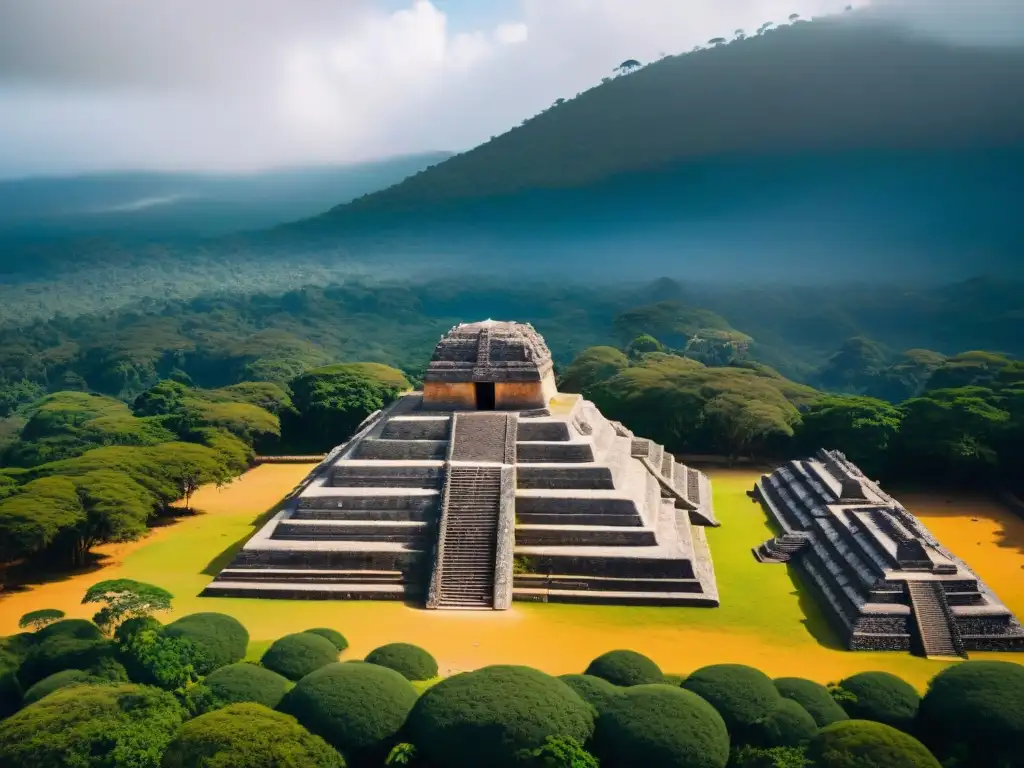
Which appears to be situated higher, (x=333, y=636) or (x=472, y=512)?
(x=472, y=512)

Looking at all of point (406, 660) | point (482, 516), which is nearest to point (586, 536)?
point (482, 516)

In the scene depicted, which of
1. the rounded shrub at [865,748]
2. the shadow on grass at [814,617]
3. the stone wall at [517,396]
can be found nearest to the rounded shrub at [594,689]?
the rounded shrub at [865,748]

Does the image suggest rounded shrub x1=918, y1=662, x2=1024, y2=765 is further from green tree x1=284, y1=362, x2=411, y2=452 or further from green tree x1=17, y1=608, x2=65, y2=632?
green tree x1=284, y1=362, x2=411, y2=452

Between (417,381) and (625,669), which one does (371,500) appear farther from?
(417,381)

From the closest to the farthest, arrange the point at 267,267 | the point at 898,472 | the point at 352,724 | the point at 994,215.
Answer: the point at 352,724
the point at 898,472
the point at 994,215
the point at 267,267

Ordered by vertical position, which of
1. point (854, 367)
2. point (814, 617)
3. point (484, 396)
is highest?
point (484, 396)

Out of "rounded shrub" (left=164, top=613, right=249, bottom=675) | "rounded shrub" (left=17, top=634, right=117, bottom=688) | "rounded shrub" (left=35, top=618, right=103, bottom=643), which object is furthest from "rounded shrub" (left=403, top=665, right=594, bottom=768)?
"rounded shrub" (left=35, top=618, right=103, bottom=643)

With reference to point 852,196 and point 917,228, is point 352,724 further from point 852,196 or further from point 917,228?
point 852,196

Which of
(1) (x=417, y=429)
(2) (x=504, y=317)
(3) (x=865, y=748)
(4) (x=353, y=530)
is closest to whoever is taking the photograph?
(3) (x=865, y=748)

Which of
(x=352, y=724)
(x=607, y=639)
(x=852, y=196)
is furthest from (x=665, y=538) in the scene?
(x=852, y=196)
